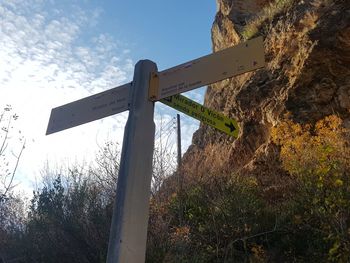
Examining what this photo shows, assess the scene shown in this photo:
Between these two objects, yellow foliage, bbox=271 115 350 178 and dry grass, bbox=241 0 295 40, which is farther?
dry grass, bbox=241 0 295 40

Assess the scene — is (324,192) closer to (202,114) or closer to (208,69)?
(202,114)

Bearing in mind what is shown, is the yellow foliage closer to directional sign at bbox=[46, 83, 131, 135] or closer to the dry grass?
directional sign at bbox=[46, 83, 131, 135]

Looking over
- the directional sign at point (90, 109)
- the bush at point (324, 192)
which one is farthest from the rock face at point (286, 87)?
the directional sign at point (90, 109)

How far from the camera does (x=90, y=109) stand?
364cm

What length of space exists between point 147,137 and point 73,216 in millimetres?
4792

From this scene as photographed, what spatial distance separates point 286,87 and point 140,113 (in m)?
8.75

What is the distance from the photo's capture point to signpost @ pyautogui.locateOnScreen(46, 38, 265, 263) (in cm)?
279

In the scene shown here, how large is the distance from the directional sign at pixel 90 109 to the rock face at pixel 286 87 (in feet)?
19.2

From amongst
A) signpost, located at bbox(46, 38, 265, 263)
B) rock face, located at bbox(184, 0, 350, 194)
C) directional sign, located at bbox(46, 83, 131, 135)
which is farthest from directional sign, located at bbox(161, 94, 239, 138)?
rock face, located at bbox(184, 0, 350, 194)

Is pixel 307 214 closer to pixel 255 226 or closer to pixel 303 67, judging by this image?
pixel 255 226

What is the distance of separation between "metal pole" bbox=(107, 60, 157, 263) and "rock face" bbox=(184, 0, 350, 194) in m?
6.25

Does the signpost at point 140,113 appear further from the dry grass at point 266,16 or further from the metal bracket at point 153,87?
the dry grass at point 266,16

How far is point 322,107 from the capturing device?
10.7 metres

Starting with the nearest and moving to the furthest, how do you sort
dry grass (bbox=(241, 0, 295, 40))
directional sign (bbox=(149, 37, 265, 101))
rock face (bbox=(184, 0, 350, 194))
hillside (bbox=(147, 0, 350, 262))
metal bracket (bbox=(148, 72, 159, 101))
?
directional sign (bbox=(149, 37, 265, 101)) → metal bracket (bbox=(148, 72, 159, 101)) → hillside (bbox=(147, 0, 350, 262)) → rock face (bbox=(184, 0, 350, 194)) → dry grass (bbox=(241, 0, 295, 40))
